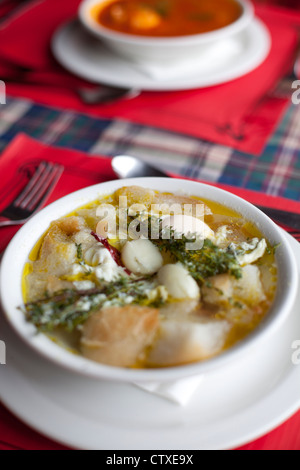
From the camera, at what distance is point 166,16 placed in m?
2.38

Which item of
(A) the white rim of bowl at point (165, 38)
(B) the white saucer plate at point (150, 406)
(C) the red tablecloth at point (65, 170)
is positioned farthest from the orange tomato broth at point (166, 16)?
(B) the white saucer plate at point (150, 406)

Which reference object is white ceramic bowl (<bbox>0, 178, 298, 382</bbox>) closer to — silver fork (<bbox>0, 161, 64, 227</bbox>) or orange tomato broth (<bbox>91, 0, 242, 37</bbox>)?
silver fork (<bbox>0, 161, 64, 227</bbox>)

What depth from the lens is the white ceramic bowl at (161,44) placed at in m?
1.96

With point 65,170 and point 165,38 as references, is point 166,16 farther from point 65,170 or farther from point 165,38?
point 65,170

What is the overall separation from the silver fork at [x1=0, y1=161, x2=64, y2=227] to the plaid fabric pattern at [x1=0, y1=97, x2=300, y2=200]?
16.3 inches

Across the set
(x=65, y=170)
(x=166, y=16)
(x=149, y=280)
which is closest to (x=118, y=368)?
(x=149, y=280)

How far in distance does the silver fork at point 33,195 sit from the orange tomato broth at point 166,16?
995mm

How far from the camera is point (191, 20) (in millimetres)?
2371

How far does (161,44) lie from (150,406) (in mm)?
1504

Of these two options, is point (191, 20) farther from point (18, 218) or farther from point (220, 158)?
point (18, 218)

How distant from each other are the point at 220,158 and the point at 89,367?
4.00 feet

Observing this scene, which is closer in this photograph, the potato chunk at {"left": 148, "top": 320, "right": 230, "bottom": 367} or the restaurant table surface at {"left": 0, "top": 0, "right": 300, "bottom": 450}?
the potato chunk at {"left": 148, "top": 320, "right": 230, "bottom": 367}

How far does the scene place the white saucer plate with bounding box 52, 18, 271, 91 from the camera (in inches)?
79.4

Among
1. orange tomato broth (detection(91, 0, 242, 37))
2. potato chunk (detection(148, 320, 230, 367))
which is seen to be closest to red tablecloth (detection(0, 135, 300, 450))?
potato chunk (detection(148, 320, 230, 367))
